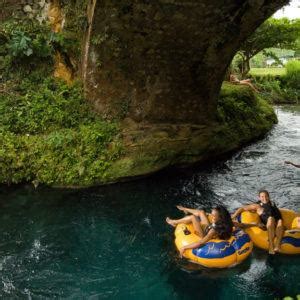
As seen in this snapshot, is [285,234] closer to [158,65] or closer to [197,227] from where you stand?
[197,227]

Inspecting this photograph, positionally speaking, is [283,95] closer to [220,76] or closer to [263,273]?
[220,76]

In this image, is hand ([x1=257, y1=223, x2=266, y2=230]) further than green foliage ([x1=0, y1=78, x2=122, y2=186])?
No

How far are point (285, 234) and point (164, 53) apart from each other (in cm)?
424

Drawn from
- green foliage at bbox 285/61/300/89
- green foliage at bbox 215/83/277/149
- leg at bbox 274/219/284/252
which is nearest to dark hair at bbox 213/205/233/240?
leg at bbox 274/219/284/252

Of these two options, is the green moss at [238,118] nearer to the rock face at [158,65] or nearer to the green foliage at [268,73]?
the rock face at [158,65]

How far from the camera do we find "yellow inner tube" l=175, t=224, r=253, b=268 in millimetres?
5684

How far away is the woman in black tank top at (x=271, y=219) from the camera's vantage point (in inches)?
240

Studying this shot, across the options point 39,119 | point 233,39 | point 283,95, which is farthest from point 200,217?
point 283,95

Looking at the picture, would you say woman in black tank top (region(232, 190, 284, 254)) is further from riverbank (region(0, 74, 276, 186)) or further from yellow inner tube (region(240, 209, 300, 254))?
riverbank (region(0, 74, 276, 186))

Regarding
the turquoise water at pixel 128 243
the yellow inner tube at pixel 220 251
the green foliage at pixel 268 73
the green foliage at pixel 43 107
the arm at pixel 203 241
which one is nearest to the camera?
the turquoise water at pixel 128 243

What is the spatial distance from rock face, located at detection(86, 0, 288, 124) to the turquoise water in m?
1.72

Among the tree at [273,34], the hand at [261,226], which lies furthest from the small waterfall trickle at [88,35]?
the tree at [273,34]

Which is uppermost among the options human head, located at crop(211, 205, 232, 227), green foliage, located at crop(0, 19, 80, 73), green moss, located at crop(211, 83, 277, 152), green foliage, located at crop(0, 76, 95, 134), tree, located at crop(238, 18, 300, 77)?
tree, located at crop(238, 18, 300, 77)

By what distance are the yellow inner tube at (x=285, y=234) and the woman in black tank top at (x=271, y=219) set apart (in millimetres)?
76
